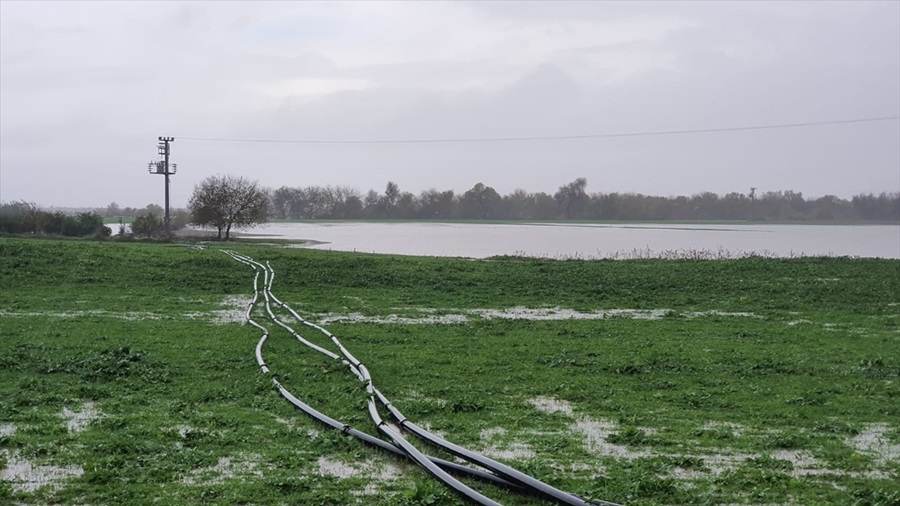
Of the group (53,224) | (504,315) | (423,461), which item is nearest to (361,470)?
(423,461)

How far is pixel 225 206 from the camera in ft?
175

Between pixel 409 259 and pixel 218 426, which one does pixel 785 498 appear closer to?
pixel 218 426

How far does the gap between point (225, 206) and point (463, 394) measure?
47.4 metres

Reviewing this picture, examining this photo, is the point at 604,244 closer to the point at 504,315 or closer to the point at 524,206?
the point at 504,315

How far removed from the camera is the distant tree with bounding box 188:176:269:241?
5300 cm

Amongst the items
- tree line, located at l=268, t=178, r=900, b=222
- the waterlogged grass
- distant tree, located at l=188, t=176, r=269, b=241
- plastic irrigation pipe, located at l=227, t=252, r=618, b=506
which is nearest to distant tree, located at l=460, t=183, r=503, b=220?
tree line, located at l=268, t=178, r=900, b=222

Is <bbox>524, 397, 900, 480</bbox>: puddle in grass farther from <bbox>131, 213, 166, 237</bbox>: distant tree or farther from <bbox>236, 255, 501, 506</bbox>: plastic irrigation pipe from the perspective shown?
<bbox>131, 213, 166, 237</bbox>: distant tree

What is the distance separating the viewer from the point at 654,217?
392 ft

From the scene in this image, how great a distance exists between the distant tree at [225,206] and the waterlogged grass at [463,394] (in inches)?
1296

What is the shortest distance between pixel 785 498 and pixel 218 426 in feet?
16.3

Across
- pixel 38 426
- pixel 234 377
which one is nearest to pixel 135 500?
pixel 38 426

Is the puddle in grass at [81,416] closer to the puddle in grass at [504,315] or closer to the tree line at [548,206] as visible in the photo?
the puddle in grass at [504,315]

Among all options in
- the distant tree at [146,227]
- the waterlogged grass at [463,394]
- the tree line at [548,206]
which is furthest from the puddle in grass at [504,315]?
the tree line at [548,206]

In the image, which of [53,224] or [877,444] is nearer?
[877,444]
